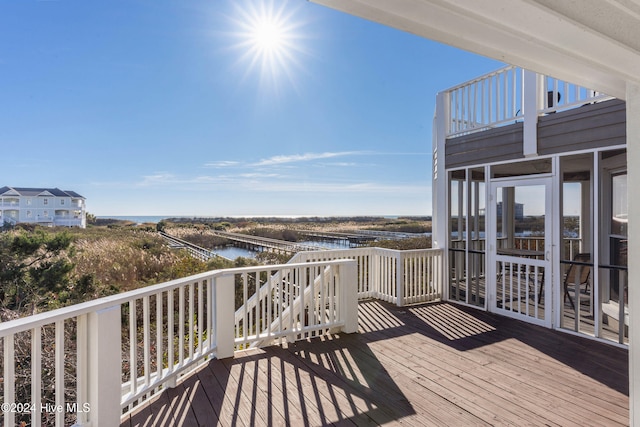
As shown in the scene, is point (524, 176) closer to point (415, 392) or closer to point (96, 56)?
point (415, 392)

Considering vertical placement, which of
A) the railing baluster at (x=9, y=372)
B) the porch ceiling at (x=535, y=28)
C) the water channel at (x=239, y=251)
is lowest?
the water channel at (x=239, y=251)

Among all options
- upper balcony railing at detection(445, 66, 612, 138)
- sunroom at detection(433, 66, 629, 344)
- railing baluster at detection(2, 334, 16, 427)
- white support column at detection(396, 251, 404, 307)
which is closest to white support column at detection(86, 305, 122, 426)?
railing baluster at detection(2, 334, 16, 427)

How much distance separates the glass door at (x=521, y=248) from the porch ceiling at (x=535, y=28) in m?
3.62

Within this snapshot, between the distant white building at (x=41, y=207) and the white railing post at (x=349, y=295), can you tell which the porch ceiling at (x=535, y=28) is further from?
the distant white building at (x=41, y=207)

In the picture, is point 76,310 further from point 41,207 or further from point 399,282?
point 41,207

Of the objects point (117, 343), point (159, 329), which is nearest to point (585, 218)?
point (159, 329)

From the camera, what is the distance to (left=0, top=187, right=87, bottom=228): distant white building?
819 centimetres

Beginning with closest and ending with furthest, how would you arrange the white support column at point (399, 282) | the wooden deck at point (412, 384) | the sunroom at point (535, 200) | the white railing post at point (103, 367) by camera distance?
1. the white railing post at point (103, 367)
2. the wooden deck at point (412, 384)
3. the sunroom at point (535, 200)
4. the white support column at point (399, 282)

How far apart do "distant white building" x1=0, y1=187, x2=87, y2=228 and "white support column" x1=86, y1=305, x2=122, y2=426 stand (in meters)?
8.09

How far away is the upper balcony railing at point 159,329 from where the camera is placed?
1792 millimetres

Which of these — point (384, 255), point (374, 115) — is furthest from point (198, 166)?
point (384, 255)

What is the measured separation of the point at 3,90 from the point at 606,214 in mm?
15809

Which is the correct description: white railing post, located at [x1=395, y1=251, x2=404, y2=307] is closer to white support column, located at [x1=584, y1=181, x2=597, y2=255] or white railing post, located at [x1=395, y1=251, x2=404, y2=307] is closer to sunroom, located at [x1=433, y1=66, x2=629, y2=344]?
sunroom, located at [x1=433, y1=66, x2=629, y2=344]

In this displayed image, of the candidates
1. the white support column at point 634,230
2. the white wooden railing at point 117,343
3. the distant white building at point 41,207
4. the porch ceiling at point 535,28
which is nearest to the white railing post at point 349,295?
the white wooden railing at point 117,343
